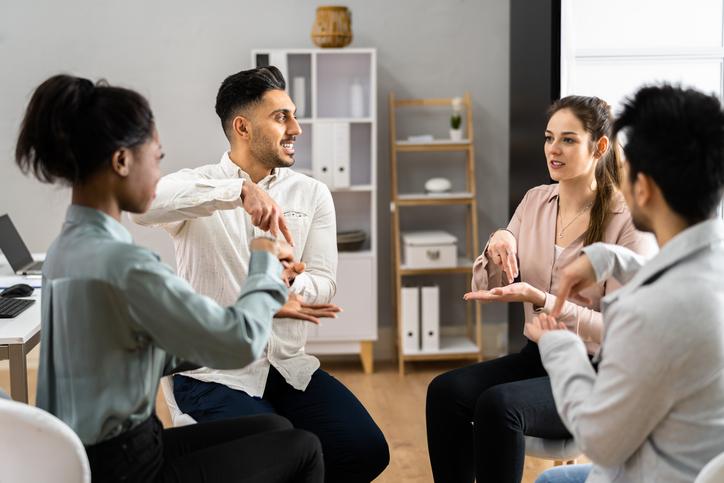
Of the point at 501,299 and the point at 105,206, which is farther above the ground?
the point at 105,206

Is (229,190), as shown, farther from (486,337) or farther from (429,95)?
(486,337)

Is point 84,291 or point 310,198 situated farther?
point 310,198

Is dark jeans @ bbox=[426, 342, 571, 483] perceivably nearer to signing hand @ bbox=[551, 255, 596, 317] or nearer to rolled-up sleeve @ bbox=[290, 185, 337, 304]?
rolled-up sleeve @ bbox=[290, 185, 337, 304]

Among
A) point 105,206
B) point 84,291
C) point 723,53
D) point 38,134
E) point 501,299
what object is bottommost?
point 501,299

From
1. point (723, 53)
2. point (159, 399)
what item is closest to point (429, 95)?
point (723, 53)

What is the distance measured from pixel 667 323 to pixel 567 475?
0.64m

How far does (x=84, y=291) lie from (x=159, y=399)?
9.40ft

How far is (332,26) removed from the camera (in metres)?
4.39

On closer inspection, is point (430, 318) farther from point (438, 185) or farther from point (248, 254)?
point (248, 254)

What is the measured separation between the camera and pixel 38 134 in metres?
1.49

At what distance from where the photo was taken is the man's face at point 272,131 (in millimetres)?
2533

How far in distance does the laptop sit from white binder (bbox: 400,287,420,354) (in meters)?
1.87

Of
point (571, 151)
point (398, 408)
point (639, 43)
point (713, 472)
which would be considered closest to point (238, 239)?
point (571, 151)

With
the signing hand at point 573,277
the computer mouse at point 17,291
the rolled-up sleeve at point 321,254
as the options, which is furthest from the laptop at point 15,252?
the signing hand at point 573,277
